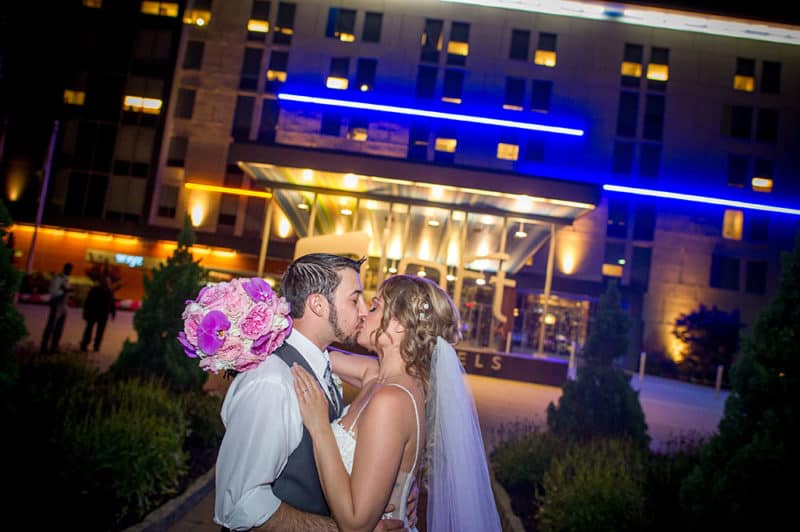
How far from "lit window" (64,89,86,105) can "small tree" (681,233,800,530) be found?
42.0 metres

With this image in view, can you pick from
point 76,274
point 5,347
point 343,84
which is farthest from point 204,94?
point 5,347

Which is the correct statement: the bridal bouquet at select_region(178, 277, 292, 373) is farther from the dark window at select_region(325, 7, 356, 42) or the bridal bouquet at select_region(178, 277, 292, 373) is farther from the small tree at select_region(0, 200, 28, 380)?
the dark window at select_region(325, 7, 356, 42)

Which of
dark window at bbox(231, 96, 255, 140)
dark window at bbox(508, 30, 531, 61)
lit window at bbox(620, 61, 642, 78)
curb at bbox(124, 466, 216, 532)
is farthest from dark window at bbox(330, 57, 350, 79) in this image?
curb at bbox(124, 466, 216, 532)

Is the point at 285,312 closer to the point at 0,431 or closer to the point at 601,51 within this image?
the point at 0,431

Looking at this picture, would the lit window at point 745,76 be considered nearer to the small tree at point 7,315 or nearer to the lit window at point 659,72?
the lit window at point 659,72

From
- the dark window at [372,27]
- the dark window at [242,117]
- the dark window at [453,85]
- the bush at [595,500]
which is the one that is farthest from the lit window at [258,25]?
the bush at [595,500]

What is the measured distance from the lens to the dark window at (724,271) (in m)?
33.5

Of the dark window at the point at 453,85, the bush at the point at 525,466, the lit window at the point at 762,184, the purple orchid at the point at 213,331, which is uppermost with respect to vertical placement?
the dark window at the point at 453,85

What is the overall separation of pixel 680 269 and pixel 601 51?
15.6 m

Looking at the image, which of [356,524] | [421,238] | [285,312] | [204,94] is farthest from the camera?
[204,94]

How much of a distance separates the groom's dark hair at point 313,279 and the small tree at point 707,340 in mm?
32621

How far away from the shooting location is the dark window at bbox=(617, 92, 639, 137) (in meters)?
33.7

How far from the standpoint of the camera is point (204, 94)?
34.2 meters

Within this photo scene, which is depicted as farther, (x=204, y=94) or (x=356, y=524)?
(x=204, y=94)
